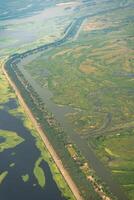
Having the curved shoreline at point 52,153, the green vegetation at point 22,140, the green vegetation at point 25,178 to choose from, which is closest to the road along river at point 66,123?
the curved shoreline at point 52,153

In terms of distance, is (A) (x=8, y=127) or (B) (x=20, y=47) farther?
(B) (x=20, y=47)

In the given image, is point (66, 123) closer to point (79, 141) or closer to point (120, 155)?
point (79, 141)

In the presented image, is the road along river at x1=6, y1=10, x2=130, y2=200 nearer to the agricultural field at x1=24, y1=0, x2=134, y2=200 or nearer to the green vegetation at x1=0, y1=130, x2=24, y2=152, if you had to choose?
the agricultural field at x1=24, y1=0, x2=134, y2=200

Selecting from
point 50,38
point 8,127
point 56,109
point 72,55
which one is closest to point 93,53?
point 72,55

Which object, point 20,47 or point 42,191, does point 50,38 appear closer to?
point 20,47

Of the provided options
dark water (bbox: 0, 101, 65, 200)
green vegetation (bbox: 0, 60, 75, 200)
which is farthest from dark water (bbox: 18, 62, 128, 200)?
dark water (bbox: 0, 101, 65, 200)

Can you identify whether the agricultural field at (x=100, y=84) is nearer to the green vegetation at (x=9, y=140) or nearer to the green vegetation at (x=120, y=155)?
the green vegetation at (x=120, y=155)
